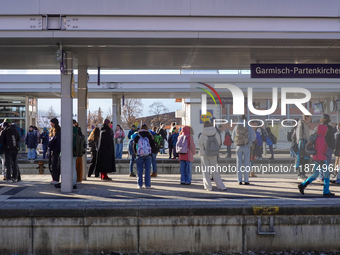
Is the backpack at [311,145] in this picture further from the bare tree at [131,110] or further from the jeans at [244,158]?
the bare tree at [131,110]

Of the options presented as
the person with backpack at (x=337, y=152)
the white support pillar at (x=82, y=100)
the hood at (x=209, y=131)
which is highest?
the white support pillar at (x=82, y=100)

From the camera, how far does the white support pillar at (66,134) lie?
9.18 m

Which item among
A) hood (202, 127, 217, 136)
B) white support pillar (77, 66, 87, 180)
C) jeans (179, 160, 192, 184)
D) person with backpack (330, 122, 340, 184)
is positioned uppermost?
white support pillar (77, 66, 87, 180)

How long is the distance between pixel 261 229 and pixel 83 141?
5.06 meters

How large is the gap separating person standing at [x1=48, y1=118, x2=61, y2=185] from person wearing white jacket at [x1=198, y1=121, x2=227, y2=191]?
12.2ft

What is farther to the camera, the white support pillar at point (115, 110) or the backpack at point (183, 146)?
the white support pillar at point (115, 110)

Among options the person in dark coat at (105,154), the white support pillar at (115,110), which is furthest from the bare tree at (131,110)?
the person in dark coat at (105,154)

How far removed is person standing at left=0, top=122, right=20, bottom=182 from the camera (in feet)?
36.6

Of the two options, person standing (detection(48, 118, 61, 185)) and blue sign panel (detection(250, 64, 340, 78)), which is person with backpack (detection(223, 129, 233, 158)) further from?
person standing (detection(48, 118, 61, 185))

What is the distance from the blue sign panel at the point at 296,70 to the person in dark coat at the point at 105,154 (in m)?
4.55

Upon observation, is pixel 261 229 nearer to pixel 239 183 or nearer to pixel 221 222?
pixel 221 222

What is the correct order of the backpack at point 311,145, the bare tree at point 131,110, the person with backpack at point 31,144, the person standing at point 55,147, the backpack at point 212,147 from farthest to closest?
the bare tree at point 131,110 → the person with backpack at point 31,144 → the person standing at point 55,147 → the backpack at point 311,145 → the backpack at point 212,147

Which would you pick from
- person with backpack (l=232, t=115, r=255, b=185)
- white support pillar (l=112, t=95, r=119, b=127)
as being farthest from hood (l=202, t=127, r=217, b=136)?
white support pillar (l=112, t=95, r=119, b=127)

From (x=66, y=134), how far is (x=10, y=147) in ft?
9.46
